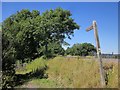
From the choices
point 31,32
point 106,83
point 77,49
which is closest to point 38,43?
point 31,32

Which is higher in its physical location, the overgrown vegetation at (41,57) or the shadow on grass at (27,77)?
the overgrown vegetation at (41,57)

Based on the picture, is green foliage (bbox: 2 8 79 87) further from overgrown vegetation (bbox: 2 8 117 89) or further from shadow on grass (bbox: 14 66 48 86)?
shadow on grass (bbox: 14 66 48 86)

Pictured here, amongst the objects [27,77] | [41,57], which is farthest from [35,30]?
[27,77]

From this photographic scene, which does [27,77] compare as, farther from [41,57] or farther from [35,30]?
[41,57]

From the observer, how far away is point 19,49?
29.0 metres

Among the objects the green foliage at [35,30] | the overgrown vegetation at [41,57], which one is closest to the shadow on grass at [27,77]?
the overgrown vegetation at [41,57]

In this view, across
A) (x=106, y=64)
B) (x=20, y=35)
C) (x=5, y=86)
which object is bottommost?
(x=5, y=86)

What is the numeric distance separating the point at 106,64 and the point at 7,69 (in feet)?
20.7

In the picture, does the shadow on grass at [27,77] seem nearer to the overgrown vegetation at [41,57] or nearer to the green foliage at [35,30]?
the overgrown vegetation at [41,57]

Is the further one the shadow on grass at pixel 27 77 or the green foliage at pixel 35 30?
the green foliage at pixel 35 30

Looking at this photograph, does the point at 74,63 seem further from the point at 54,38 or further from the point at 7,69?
the point at 54,38

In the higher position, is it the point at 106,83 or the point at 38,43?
the point at 38,43

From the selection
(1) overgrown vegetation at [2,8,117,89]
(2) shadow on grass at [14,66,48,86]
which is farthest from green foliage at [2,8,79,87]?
(2) shadow on grass at [14,66,48,86]

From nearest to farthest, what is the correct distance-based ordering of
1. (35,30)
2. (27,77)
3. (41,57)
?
(27,77) → (35,30) → (41,57)
